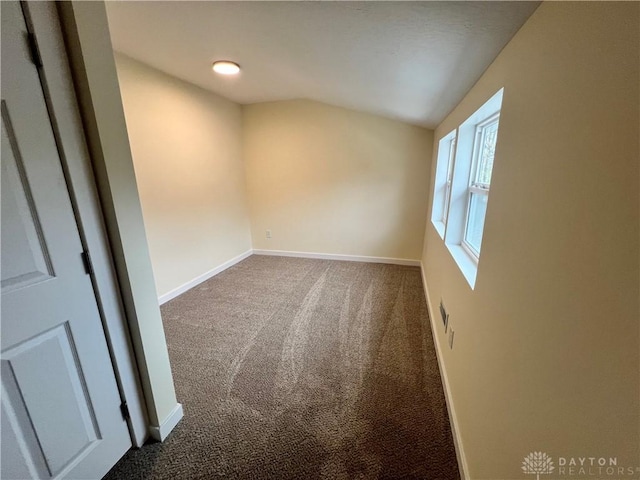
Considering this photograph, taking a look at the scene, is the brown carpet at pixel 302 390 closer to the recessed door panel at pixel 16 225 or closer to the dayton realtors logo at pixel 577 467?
the dayton realtors logo at pixel 577 467

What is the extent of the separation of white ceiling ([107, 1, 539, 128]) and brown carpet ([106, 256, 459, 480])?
74.4 inches

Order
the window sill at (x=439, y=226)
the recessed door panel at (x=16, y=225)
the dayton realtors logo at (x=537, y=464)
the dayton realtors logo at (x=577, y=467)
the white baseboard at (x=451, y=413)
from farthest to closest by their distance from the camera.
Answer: the window sill at (x=439, y=226) < the white baseboard at (x=451, y=413) < the recessed door panel at (x=16, y=225) < the dayton realtors logo at (x=537, y=464) < the dayton realtors logo at (x=577, y=467)

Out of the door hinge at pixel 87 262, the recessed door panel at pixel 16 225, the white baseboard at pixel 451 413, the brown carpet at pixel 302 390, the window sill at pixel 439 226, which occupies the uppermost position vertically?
the recessed door panel at pixel 16 225

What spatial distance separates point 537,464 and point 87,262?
1.62 meters

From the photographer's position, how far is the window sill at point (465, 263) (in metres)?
1.45

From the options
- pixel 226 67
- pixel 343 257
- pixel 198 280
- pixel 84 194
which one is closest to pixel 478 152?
pixel 226 67

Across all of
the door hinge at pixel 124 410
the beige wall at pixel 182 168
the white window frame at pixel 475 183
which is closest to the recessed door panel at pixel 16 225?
the door hinge at pixel 124 410

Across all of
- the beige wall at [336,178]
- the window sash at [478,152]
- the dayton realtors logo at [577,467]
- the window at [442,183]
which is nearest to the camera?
the dayton realtors logo at [577,467]

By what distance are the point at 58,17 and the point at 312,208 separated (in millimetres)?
3310

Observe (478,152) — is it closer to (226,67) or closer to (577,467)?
(577,467)

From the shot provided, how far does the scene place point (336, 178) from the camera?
3.88m

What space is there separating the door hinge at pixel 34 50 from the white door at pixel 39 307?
0.04 feet

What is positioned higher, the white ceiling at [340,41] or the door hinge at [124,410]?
the white ceiling at [340,41]

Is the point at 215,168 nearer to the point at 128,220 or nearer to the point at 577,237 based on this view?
the point at 128,220
